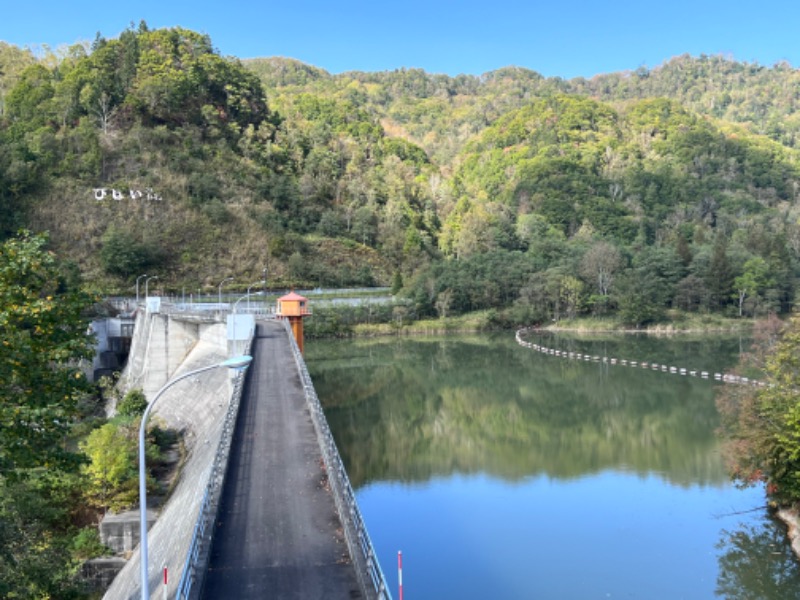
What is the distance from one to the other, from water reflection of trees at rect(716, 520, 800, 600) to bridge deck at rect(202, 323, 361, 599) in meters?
11.9

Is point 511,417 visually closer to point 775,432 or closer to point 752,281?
point 775,432

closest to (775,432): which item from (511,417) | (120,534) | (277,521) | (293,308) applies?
(277,521)

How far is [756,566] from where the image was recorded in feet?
65.5

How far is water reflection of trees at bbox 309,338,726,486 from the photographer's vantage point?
3008 centimetres

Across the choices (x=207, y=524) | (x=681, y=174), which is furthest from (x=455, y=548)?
(x=681, y=174)

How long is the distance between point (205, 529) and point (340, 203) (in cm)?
8063

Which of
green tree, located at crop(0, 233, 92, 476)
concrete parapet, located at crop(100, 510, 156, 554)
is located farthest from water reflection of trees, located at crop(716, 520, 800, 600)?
green tree, located at crop(0, 233, 92, 476)

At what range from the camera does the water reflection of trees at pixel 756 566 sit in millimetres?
18875

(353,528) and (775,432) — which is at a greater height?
(353,528)

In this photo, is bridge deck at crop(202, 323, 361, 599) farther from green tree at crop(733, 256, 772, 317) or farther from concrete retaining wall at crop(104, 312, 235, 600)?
green tree at crop(733, 256, 772, 317)

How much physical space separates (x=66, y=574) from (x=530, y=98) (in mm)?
173304

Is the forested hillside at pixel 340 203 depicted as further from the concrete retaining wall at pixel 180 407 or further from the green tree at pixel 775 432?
the green tree at pixel 775 432

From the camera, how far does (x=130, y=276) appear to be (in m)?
64.4

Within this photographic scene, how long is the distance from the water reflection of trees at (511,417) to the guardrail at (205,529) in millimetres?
12228
